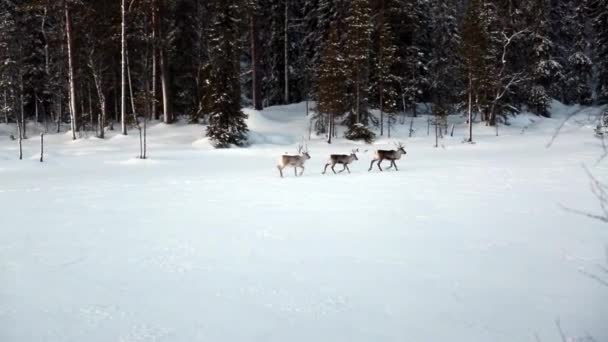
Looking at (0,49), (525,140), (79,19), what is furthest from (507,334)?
(0,49)

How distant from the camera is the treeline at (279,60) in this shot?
95.8 feet

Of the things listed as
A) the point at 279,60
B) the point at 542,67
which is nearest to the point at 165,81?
the point at 279,60

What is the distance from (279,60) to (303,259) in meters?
37.4

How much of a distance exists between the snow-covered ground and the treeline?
15.7 m

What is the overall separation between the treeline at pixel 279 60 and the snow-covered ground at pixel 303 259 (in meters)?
15.7

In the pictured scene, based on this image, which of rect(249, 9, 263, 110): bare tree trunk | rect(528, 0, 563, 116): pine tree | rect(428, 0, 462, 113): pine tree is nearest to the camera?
rect(249, 9, 263, 110): bare tree trunk

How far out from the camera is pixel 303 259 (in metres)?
6.38

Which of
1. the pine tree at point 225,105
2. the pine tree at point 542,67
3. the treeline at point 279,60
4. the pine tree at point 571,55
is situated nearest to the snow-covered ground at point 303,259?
the pine tree at point 225,105

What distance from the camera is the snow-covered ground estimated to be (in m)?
4.49

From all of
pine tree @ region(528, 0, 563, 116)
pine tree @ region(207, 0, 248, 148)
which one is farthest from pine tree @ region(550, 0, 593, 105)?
pine tree @ region(207, 0, 248, 148)

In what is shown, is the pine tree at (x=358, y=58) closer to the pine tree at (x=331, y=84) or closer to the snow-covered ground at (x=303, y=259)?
the pine tree at (x=331, y=84)

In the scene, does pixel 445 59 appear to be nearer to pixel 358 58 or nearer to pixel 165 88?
pixel 358 58

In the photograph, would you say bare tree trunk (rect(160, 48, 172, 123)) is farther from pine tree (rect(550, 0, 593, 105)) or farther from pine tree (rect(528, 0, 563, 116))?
pine tree (rect(550, 0, 593, 105))

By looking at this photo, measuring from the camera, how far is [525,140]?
2894 centimetres
